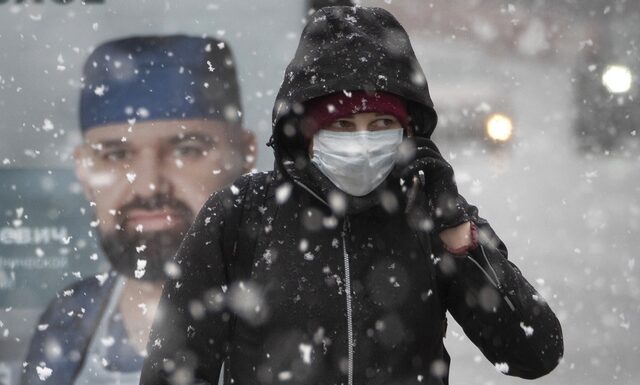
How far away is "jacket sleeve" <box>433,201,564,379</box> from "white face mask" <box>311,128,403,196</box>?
22 centimetres

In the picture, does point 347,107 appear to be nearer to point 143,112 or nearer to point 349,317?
point 349,317

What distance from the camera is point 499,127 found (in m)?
4.73

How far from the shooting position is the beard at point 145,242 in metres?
3.72

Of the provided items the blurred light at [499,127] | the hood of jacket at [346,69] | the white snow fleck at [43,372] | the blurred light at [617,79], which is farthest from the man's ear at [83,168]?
the blurred light at [617,79]

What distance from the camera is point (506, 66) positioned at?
4.64 meters

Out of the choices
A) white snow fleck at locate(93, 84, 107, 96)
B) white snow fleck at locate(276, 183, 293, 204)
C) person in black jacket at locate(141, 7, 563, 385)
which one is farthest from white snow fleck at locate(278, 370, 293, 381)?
white snow fleck at locate(93, 84, 107, 96)

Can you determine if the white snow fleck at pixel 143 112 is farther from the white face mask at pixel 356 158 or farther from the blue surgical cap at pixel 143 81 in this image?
the white face mask at pixel 356 158

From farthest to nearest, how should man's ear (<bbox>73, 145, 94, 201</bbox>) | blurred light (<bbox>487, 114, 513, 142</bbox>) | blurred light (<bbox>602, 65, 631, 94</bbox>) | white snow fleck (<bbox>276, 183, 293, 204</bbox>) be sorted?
blurred light (<bbox>602, 65, 631, 94</bbox>), blurred light (<bbox>487, 114, 513, 142</bbox>), man's ear (<bbox>73, 145, 94, 201</bbox>), white snow fleck (<bbox>276, 183, 293, 204</bbox>)

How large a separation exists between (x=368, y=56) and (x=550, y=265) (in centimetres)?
302

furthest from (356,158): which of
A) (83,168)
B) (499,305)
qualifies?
(83,168)

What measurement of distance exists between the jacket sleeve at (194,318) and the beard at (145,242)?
5.58 ft

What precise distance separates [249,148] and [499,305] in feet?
6.34

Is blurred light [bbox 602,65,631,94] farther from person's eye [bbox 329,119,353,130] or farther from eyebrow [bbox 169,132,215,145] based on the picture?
person's eye [bbox 329,119,353,130]

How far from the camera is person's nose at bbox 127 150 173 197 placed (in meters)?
3.72
